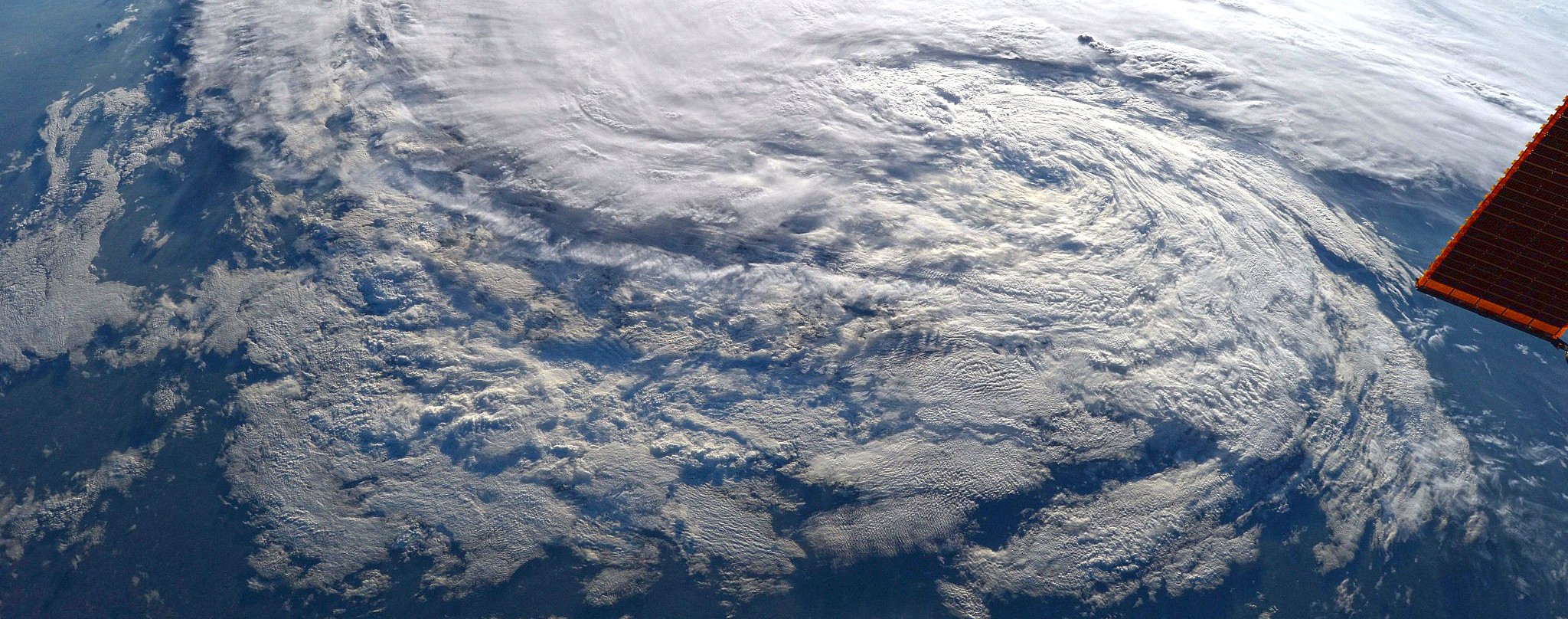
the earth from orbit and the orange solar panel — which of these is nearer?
the orange solar panel

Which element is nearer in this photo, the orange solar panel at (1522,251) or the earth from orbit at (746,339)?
the orange solar panel at (1522,251)

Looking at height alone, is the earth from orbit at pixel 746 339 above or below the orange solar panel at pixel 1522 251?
below

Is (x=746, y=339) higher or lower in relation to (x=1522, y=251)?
lower

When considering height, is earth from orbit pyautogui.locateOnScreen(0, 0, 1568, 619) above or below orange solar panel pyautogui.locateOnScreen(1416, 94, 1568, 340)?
below

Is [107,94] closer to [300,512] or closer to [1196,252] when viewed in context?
[300,512]
